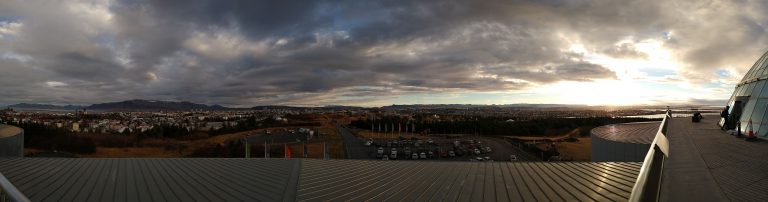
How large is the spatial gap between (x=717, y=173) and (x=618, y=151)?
12.5m

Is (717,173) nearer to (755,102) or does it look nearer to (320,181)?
(320,181)

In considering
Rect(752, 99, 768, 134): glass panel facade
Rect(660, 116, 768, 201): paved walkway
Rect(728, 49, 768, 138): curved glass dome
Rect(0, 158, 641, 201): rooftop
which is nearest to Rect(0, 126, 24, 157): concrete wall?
Rect(0, 158, 641, 201): rooftop

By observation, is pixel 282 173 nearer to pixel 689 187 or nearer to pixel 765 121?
pixel 689 187

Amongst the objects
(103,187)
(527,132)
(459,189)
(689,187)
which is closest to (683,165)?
(689,187)

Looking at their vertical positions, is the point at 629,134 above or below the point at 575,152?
above

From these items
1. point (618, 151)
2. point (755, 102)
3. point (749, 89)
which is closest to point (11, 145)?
point (618, 151)

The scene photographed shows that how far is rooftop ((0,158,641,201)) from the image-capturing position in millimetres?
11109

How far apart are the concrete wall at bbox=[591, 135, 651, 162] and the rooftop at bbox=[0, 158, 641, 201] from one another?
538 cm

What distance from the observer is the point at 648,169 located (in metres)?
2.49

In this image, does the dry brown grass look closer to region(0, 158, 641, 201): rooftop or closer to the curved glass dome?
the curved glass dome

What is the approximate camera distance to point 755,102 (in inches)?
675

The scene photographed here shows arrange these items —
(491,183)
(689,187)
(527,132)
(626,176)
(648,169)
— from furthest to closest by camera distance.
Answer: (527,132) < (491,183) < (626,176) < (689,187) < (648,169)

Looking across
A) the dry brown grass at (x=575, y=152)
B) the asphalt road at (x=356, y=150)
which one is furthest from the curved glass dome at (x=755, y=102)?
the asphalt road at (x=356, y=150)

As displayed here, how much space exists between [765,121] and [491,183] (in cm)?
1234
